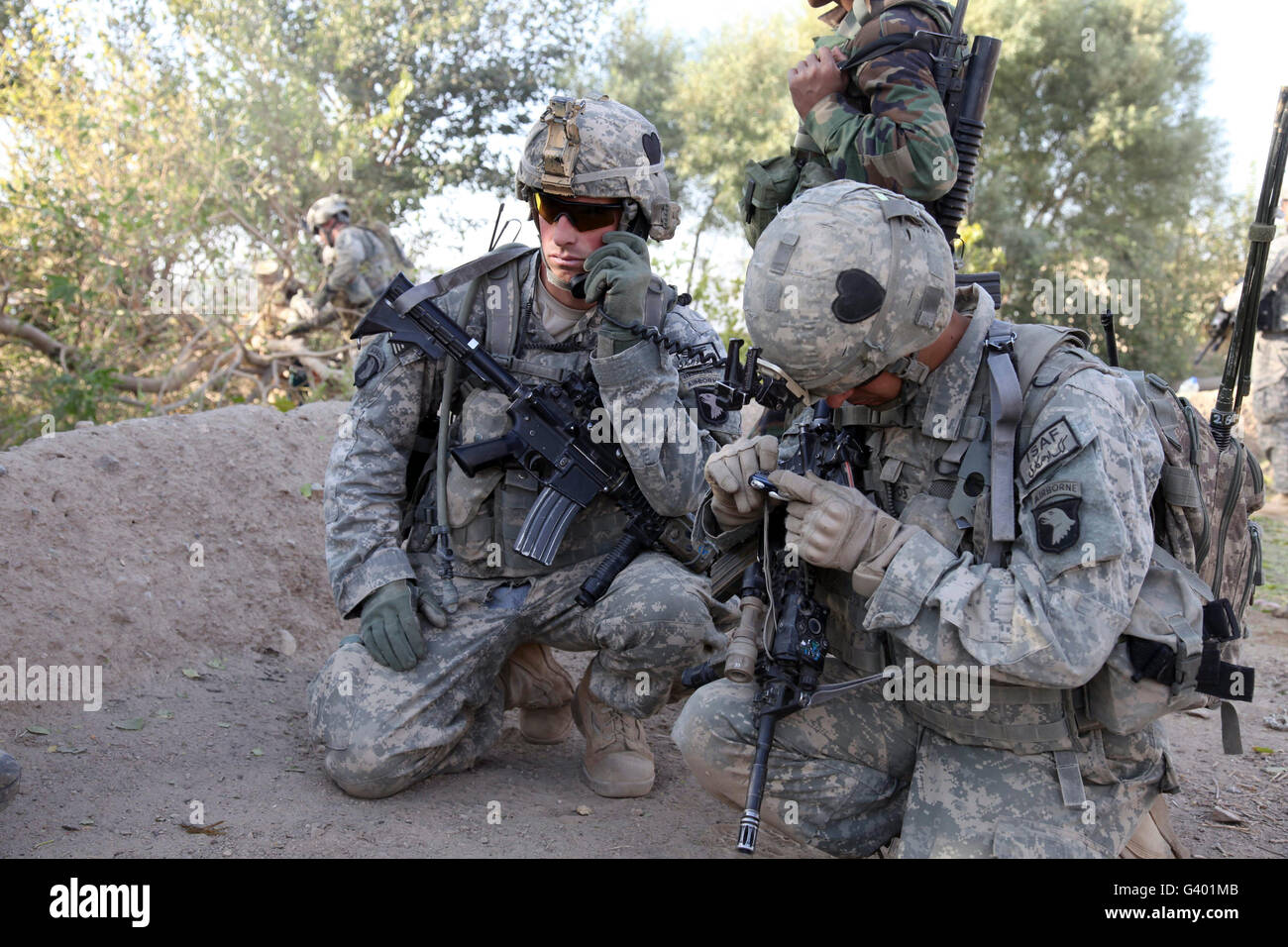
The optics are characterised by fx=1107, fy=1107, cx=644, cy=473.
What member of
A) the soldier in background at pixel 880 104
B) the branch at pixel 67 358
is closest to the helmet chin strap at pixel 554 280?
the soldier in background at pixel 880 104

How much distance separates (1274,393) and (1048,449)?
6.92 m

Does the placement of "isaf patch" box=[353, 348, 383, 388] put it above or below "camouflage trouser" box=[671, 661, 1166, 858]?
above

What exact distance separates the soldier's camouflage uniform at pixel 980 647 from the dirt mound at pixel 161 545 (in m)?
2.22

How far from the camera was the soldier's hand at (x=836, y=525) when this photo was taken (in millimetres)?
2340

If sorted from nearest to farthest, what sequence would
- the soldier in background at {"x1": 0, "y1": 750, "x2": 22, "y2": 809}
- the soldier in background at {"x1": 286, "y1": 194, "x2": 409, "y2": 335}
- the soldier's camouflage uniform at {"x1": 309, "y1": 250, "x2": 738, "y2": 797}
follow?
the soldier in background at {"x1": 0, "y1": 750, "x2": 22, "y2": 809} < the soldier's camouflage uniform at {"x1": 309, "y1": 250, "x2": 738, "y2": 797} < the soldier in background at {"x1": 286, "y1": 194, "x2": 409, "y2": 335}

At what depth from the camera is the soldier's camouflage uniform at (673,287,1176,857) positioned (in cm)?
222

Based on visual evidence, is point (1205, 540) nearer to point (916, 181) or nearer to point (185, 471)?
point (916, 181)

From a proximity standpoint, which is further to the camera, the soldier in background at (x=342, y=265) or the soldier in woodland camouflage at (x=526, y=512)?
the soldier in background at (x=342, y=265)

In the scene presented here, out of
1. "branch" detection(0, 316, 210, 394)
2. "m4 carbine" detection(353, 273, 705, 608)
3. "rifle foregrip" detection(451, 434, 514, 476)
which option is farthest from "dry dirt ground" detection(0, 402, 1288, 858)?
"branch" detection(0, 316, 210, 394)

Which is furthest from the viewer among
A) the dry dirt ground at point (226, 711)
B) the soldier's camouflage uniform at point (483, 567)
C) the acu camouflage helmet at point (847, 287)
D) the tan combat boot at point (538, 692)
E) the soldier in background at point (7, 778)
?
the tan combat boot at point (538, 692)

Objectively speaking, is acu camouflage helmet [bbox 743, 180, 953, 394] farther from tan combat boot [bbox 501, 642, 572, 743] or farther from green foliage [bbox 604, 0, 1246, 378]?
green foliage [bbox 604, 0, 1246, 378]

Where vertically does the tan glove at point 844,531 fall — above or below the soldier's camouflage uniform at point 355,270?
below

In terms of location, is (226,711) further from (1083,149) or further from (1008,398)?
(1083,149)

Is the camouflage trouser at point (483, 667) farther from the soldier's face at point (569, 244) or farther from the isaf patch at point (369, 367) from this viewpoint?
the soldier's face at point (569, 244)
